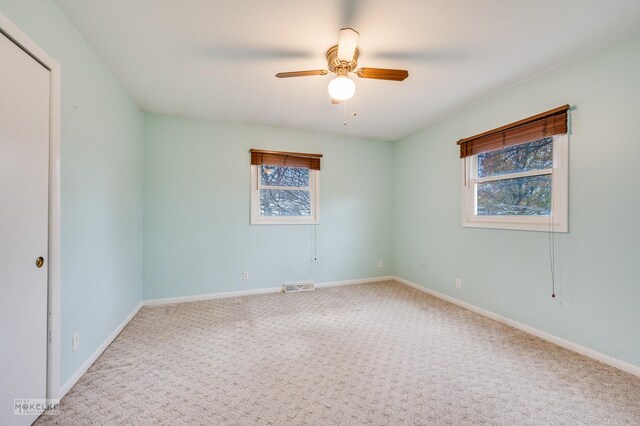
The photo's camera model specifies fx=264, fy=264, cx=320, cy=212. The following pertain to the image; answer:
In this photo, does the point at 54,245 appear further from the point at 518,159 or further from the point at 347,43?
the point at 518,159

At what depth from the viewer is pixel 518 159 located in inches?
112

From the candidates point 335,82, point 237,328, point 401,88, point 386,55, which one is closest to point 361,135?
point 401,88

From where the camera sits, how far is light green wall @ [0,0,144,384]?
1.73 m

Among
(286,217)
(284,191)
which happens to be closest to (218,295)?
(286,217)

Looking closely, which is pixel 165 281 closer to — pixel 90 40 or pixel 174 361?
pixel 174 361

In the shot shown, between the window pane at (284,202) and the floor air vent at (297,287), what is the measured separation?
3.60ft

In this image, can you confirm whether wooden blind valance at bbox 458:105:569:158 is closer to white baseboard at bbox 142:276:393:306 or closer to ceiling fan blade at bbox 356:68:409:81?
ceiling fan blade at bbox 356:68:409:81

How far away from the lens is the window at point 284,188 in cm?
393

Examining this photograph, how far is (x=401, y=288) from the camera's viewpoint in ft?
13.8

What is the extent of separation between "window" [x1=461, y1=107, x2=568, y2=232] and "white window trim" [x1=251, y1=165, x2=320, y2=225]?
Result: 2111 millimetres

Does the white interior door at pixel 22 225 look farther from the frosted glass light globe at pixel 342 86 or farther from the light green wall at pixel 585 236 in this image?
the light green wall at pixel 585 236

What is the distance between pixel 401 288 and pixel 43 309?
4.00m

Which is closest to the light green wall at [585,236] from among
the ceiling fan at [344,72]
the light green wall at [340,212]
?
the light green wall at [340,212]

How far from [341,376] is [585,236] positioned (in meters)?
2.34
